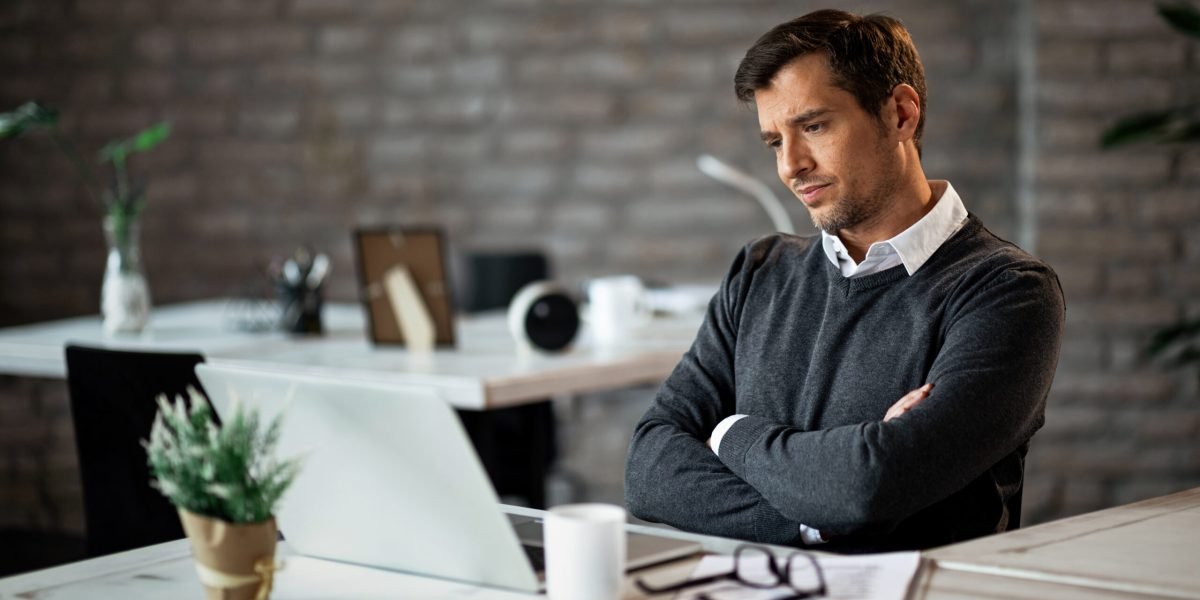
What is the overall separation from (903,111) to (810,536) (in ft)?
1.79

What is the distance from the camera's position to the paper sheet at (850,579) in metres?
1.07

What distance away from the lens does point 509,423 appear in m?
3.17

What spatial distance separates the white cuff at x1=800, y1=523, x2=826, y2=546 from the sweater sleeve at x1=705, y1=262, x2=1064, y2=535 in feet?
0.13

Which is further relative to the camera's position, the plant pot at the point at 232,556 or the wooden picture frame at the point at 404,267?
the wooden picture frame at the point at 404,267

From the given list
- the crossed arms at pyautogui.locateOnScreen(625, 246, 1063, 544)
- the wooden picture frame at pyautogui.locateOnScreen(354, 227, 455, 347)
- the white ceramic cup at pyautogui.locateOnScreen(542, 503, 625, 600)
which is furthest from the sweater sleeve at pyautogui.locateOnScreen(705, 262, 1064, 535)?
the wooden picture frame at pyautogui.locateOnScreen(354, 227, 455, 347)

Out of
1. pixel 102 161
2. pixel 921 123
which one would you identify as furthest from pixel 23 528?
pixel 921 123

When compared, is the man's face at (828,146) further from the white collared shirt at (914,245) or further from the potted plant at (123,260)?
the potted plant at (123,260)

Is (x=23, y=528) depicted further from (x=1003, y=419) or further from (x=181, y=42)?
(x=1003, y=419)

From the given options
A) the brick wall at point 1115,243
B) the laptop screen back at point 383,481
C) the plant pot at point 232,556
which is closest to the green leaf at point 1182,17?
the brick wall at point 1115,243

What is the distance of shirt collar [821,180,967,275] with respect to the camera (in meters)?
1.57

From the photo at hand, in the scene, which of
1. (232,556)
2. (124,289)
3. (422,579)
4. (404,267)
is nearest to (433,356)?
(404,267)

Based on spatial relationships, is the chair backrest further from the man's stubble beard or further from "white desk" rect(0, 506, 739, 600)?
the man's stubble beard

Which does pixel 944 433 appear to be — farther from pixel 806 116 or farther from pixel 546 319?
pixel 546 319

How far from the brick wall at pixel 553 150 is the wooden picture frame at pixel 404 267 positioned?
52.3 inches
